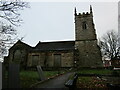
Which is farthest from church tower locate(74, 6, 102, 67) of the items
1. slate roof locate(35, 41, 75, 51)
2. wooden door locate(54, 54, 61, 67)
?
wooden door locate(54, 54, 61, 67)

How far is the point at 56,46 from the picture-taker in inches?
1531

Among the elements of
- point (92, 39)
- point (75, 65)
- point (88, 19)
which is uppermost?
point (88, 19)

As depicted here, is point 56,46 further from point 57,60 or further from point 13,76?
point 13,76

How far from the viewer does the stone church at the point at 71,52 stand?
3512cm

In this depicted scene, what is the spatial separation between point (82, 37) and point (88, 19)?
194 inches

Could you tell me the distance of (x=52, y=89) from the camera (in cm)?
928

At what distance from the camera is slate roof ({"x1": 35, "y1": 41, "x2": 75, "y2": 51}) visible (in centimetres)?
3701

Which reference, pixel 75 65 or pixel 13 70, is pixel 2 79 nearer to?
pixel 13 70

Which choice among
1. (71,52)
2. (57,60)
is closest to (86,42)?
(71,52)

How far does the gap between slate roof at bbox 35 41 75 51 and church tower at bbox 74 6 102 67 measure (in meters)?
2.16

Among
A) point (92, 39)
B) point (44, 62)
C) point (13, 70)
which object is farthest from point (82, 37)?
point (13, 70)

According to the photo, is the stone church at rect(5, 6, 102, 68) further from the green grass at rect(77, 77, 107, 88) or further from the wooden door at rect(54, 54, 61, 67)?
the green grass at rect(77, 77, 107, 88)

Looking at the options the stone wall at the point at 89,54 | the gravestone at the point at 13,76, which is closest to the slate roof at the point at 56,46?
the stone wall at the point at 89,54

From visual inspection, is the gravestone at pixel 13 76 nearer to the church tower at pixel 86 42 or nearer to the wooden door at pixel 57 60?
the wooden door at pixel 57 60
